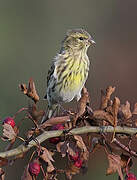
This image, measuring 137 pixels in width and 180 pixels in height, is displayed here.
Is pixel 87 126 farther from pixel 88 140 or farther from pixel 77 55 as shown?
pixel 77 55

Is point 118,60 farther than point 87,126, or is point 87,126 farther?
point 118,60

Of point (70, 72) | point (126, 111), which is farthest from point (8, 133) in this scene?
point (70, 72)

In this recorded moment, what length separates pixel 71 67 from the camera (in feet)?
15.3

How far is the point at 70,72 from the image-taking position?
4629 millimetres

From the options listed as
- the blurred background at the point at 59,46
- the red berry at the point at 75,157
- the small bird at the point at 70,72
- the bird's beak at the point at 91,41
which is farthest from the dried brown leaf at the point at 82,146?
the blurred background at the point at 59,46

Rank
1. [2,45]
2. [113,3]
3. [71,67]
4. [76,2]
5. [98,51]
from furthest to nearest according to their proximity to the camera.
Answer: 1. [76,2]
2. [113,3]
3. [2,45]
4. [98,51]
5. [71,67]

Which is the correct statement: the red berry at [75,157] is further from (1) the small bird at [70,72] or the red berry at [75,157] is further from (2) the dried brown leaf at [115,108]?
(1) the small bird at [70,72]

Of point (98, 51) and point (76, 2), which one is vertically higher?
point (76, 2)

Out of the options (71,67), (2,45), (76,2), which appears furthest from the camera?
(76,2)

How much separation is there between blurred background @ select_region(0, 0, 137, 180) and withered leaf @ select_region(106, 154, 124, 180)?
3162 millimetres

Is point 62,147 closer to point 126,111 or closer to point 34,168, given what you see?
point 34,168

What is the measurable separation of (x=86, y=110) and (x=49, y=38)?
7.59 metres

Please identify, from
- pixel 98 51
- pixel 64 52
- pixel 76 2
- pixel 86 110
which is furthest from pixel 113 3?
pixel 86 110

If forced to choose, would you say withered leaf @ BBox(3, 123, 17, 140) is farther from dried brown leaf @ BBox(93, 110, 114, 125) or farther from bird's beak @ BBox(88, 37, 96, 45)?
bird's beak @ BBox(88, 37, 96, 45)
